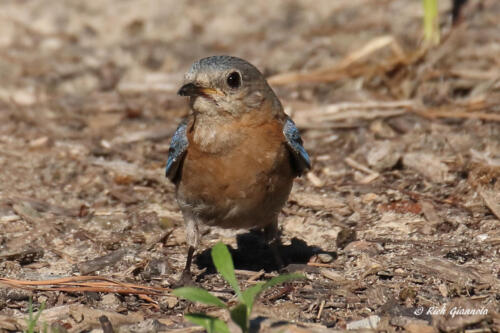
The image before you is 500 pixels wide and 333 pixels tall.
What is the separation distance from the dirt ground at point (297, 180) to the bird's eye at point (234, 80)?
1384 mm

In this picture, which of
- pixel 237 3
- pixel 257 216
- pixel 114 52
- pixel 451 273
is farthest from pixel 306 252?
pixel 237 3

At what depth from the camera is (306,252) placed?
19.8ft

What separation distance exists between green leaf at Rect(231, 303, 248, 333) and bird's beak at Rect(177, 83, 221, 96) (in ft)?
5.63

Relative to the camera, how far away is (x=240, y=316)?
13.5 feet

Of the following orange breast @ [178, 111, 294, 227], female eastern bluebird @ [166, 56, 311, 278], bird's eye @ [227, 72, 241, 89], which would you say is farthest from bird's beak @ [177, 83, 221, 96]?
orange breast @ [178, 111, 294, 227]

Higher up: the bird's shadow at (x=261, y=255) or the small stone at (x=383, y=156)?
the small stone at (x=383, y=156)

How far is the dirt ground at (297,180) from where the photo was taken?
5.04m

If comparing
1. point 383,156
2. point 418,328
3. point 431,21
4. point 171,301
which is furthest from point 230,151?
point 431,21

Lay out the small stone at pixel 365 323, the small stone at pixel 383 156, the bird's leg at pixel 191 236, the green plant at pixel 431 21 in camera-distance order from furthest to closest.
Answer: the green plant at pixel 431 21, the small stone at pixel 383 156, the bird's leg at pixel 191 236, the small stone at pixel 365 323

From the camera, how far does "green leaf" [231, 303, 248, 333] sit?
410 centimetres

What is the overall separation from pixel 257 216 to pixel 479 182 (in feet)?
6.84

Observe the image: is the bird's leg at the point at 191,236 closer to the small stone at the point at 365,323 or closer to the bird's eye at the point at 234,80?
the bird's eye at the point at 234,80

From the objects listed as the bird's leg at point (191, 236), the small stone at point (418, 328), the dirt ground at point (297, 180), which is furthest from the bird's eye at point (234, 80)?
the small stone at point (418, 328)

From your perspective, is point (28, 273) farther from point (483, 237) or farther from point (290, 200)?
point (483, 237)
